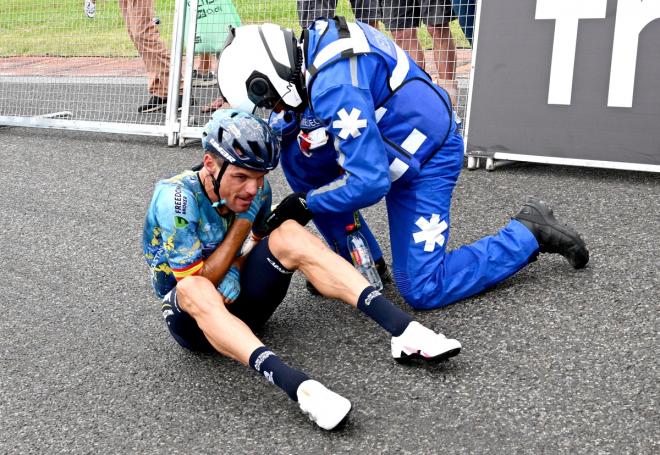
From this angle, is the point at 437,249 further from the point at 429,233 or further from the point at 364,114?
the point at 364,114

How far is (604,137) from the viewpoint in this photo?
6129 mm

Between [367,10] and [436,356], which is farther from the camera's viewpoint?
[367,10]

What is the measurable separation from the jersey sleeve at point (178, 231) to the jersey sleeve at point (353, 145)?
664 millimetres

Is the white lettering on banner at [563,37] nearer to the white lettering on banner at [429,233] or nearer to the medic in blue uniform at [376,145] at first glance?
the medic in blue uniform at [376,145]

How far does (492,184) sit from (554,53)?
1.01 meters

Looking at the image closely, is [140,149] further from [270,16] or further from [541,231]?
[541,231]

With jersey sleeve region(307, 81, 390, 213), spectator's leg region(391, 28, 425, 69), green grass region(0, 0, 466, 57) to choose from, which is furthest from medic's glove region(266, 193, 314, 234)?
green grass region(0, 0, 466, 57)

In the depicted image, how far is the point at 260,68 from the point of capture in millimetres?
3908

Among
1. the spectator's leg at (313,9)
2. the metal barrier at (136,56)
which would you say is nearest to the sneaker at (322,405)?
the metal barrier at (136,56)

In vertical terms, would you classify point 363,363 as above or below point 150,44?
below

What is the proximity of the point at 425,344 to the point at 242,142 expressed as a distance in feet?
3.67

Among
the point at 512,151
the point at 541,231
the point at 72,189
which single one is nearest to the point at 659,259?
the point at 541,231

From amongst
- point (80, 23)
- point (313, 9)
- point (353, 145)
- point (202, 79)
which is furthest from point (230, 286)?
point (80, 23)

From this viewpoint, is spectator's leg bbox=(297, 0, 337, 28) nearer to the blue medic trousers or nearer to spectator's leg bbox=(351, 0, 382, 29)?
spectator's leg bbox=(351, 0, 382, 29)
